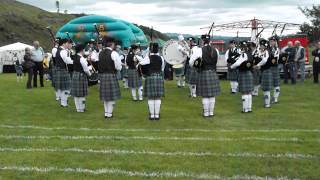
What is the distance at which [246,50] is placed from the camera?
10.9 m

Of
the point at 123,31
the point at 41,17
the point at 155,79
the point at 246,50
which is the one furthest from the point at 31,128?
the point at 41,17

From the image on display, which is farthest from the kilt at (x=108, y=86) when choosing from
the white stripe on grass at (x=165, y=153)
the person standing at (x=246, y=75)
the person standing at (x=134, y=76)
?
the person standing at (x=134, y=76)

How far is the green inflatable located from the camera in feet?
85.3

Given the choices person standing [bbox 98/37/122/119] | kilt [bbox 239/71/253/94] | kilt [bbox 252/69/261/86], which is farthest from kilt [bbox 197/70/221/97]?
kilt [bbox 252/69/261/86]

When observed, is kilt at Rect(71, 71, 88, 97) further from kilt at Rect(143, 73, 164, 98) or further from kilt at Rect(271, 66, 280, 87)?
kilt at Rect(271, 66, 280, 87)

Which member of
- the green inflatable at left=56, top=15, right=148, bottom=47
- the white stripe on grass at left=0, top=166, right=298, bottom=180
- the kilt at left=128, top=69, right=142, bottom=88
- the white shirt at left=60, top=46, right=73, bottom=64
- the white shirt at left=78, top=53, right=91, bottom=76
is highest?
the green inflatable at left=56, top=15, right=148, bottom=47

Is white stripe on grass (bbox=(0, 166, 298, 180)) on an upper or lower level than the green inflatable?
lower

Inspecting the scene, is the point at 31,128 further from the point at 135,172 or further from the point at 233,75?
the point at 233,75

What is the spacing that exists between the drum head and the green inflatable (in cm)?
1245

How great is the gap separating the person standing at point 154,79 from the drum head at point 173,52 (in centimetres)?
322

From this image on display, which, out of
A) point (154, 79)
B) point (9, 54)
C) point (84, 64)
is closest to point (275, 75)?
point (154, 79)

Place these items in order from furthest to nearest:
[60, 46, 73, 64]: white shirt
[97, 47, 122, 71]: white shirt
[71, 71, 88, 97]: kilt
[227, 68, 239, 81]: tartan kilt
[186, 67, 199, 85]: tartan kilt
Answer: [227, 68, 239, 81]: tartan kilt
[186, 67, 199, 85]: tartan kilt
[60, 46, 73, 64]: white shirt
[71, 71, 88, 97]: kilt
[97, 47, 122, 71]: white shirt

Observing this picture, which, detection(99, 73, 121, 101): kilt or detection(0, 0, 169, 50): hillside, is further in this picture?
detection(0, 0, 169, 50): hillside

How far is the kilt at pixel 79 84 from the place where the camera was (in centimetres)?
1073
